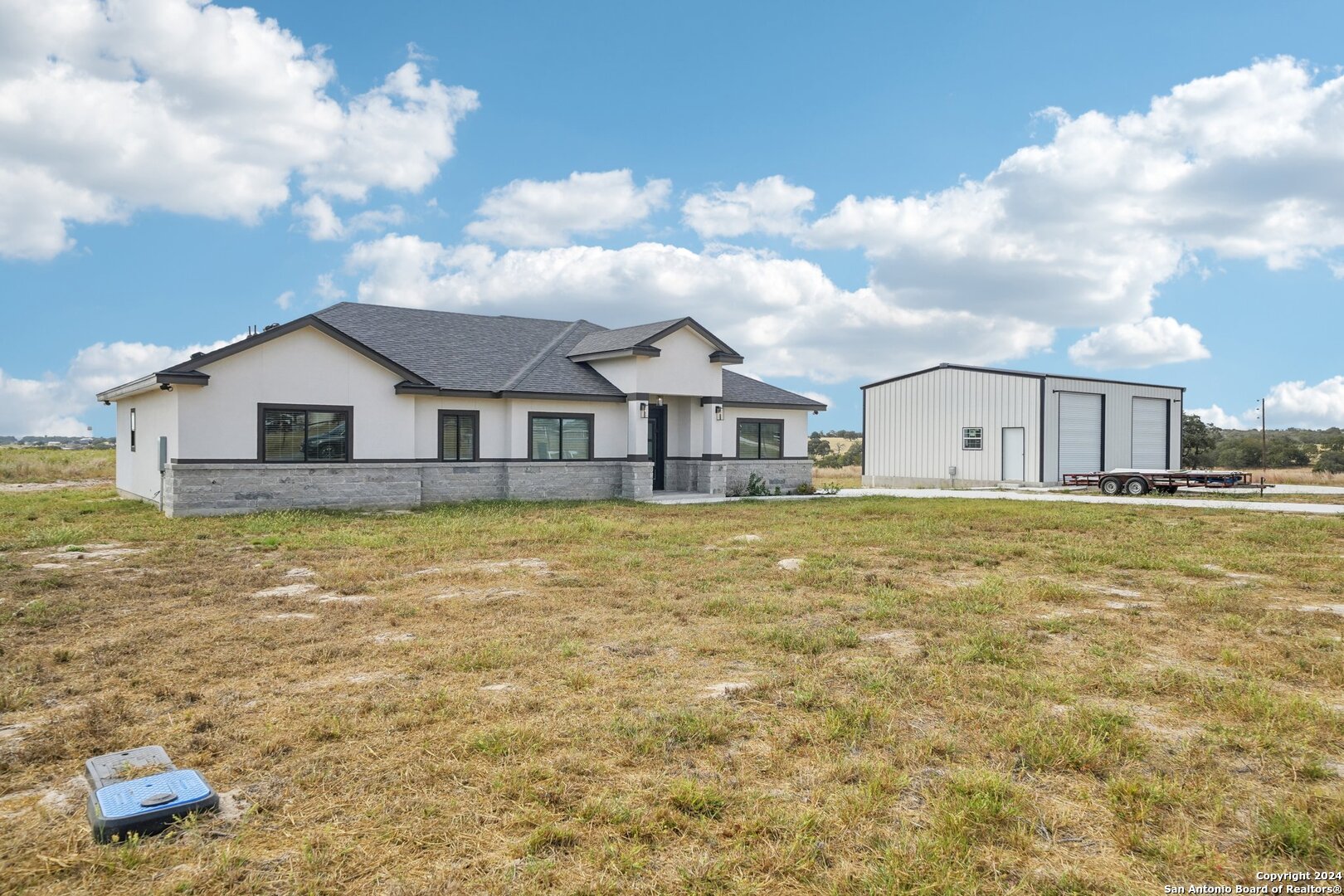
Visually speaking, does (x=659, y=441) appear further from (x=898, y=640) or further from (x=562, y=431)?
(x=898, y=640)

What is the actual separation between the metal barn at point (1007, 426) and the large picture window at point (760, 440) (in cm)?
898

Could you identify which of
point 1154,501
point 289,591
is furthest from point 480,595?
point 1154,501

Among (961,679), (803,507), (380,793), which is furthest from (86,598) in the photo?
(803,507)

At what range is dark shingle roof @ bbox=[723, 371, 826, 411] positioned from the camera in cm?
2648

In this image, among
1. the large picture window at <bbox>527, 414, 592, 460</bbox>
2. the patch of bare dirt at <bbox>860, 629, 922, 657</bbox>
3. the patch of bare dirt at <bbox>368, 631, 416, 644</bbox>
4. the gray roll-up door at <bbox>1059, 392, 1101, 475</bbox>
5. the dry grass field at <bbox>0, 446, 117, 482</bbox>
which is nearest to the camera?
the patch of bare dirt at <bbox>860, 629, 922, 657</bbox>

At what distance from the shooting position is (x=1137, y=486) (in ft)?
87.6

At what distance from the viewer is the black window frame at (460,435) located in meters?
21.9

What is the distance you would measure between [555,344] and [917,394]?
1568 centimetres

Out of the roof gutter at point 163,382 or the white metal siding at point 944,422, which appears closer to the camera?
the roof gutter at point 163,382

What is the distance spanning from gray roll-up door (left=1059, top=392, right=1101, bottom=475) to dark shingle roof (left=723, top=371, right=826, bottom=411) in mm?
10001

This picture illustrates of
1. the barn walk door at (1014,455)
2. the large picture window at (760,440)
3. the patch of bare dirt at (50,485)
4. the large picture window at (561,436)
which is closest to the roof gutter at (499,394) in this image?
the large picture window at (561,436)

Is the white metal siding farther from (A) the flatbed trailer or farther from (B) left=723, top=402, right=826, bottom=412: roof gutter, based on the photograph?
(B) left=723, top=402, right=826, bottom=412: roof gutter

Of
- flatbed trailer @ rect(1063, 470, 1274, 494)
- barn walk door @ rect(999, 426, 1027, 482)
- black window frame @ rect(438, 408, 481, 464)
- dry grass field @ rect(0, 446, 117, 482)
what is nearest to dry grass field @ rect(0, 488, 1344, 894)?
black window frame @ rect(438, 408, 481, 464)

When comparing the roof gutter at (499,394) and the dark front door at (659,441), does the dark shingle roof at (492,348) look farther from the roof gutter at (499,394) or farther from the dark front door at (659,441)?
the dark front door at (659,441)
